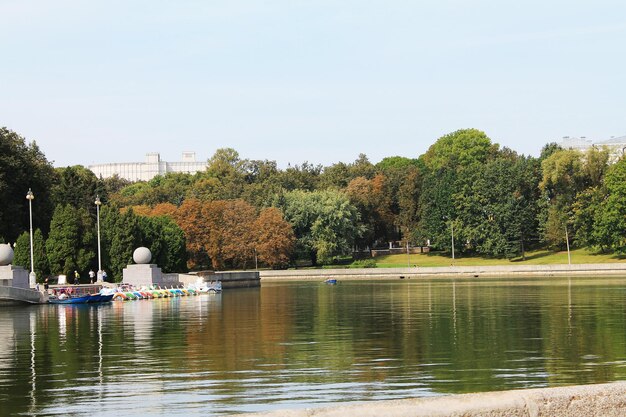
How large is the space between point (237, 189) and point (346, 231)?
22.7m

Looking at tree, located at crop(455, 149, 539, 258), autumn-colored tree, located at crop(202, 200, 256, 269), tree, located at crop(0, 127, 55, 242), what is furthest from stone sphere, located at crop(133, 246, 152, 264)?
tree, located at crop(455, 149, 539, 258)

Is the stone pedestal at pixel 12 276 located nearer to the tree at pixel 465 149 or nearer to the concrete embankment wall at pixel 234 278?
the concrete embankment wall at pixel 234 278

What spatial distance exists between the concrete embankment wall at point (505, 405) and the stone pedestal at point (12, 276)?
6451 cm

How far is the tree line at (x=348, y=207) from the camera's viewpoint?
96.6 meters

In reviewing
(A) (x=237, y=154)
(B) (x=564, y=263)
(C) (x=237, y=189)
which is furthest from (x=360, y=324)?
(A) (x=237, y=154)

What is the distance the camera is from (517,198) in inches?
5487

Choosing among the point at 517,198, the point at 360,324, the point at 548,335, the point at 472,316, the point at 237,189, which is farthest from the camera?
the point at 237,189

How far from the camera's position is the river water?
2398 cm

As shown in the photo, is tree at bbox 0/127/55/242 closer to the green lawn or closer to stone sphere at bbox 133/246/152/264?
stone sphere at bbox 133/246/152/264

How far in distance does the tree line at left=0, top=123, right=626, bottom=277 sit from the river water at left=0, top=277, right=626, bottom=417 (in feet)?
115

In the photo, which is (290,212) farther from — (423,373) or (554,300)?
(423,373)

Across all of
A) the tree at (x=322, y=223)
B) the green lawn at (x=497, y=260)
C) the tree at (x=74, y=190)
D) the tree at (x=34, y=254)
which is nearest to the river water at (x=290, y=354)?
the tree at (x=34, y=254)

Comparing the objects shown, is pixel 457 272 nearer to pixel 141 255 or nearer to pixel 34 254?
pixel 141 255

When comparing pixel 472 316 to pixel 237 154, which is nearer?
pixel 472 316
